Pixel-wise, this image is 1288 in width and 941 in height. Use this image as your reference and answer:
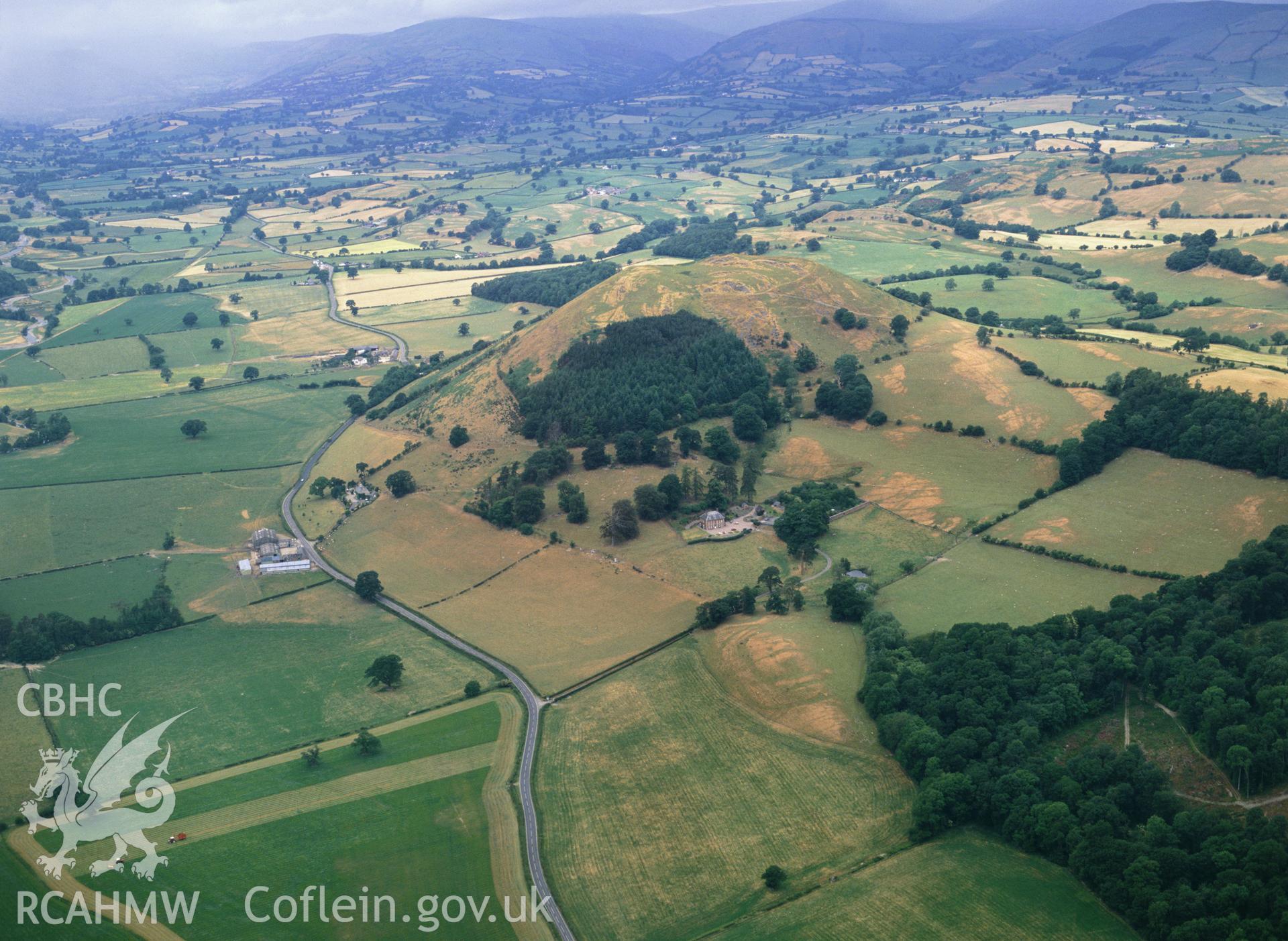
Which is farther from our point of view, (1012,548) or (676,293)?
(676,293)

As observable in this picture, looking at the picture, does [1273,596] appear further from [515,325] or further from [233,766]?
[515,325]

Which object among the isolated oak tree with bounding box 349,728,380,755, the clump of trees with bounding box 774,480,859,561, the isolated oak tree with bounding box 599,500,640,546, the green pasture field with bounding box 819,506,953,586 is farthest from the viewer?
the isolated oak tree with bounding box 599,500,640,546

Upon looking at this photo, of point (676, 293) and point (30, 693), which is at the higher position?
point (676, 293)

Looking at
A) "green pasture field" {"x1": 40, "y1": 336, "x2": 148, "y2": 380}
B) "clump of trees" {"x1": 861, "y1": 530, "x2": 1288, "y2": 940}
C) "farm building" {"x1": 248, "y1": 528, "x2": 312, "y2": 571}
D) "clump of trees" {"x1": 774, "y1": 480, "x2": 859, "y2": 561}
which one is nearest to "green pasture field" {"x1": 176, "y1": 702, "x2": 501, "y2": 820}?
"clump of trees" {"x1": 861, "y1": 530, "x2": 1288, "y2": 940}

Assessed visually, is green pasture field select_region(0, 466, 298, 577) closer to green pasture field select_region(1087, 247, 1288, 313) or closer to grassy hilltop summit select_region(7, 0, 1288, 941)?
grassy hilltop summit select_region(7, 0, 1288, 941)

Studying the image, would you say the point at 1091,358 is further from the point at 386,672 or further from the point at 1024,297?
the point at 386,672

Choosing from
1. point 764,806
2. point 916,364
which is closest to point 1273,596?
point 764,806
